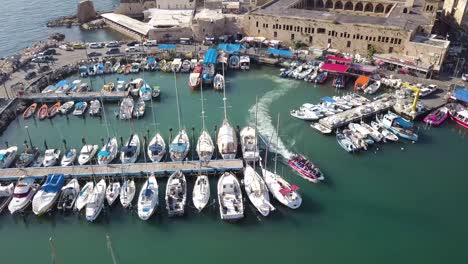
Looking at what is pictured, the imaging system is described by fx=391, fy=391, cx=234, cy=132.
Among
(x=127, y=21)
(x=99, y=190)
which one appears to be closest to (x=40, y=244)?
(x=99, y=190)

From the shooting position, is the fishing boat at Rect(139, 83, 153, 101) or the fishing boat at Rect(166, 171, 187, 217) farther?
the fishing boat at Rect(139, 83, 153, 101)

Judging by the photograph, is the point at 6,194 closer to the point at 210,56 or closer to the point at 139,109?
the point at 139,109

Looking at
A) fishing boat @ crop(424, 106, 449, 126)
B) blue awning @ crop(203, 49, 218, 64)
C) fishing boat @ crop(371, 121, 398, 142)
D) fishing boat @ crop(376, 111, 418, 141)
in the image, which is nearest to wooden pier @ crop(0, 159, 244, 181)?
fishing boat @ crop(371, 121, 398, 142)

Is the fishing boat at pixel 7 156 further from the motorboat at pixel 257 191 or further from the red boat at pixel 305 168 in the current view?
the red boat at pixel 305 168

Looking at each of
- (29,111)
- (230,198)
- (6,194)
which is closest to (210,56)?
(29,111)

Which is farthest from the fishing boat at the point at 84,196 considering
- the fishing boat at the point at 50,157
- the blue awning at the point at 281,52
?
the blue awning at the point at 281,52

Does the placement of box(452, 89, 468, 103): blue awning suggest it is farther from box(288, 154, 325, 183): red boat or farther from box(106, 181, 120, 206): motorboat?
box(106, 181, 120, 206): motorboat
